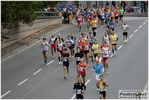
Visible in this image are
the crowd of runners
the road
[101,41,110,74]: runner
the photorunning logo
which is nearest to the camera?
the photorunning logo

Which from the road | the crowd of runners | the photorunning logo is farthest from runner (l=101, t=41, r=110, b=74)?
the photorunning logo

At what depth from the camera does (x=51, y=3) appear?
4312 centimetres

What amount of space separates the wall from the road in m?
2.05

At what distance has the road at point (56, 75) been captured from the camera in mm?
24250

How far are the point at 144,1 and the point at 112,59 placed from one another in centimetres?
2849

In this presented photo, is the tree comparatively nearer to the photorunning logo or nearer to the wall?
the wall

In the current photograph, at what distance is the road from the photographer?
2425cm

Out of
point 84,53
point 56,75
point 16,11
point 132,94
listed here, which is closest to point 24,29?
point 16,11

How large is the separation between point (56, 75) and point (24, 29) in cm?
1268

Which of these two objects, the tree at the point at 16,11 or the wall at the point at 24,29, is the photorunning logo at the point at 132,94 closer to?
the tree at the point at 16,11

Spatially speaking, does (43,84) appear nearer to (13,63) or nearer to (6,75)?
(6,75)

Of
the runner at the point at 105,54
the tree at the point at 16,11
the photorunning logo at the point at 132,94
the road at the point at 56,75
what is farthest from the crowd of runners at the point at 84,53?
the tree at the point at 16,11

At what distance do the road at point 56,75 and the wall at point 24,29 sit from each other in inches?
80.8

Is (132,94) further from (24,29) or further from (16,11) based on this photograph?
(24,29)
